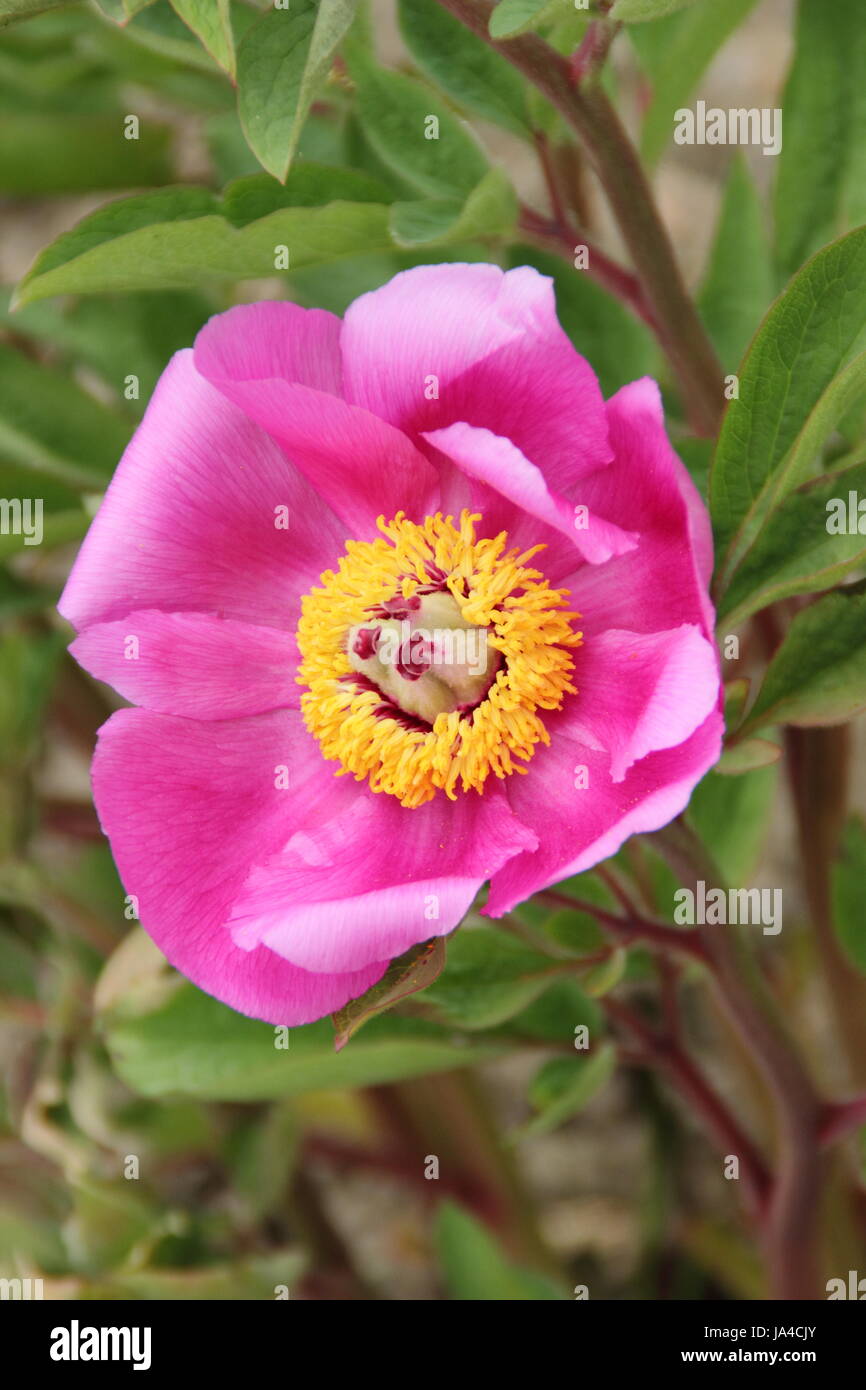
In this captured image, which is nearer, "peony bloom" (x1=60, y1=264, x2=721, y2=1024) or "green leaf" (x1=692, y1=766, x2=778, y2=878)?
"peony bloom" (x1=60, y1=264, x2=721, y2=1024)

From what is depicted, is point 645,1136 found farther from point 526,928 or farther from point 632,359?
point 632,359

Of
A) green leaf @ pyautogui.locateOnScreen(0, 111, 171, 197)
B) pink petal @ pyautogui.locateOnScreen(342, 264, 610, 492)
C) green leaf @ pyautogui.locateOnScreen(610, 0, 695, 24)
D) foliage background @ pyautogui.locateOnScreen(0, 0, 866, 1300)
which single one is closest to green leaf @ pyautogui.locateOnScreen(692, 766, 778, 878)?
foliage background @ pyautogui.locateOnScreen(0, 0, 866, 1300)

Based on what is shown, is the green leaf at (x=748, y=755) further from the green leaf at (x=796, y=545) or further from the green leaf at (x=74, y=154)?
the green leaf at (x=74, y=154)

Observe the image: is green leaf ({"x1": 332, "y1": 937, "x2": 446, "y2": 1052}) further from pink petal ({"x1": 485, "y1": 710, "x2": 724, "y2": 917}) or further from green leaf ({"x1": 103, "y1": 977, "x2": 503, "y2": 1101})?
green leaf ({"x1": 103, "y1": 977, "x2": 503, "y2": 1101})

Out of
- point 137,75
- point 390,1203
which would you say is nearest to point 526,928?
point 137,75

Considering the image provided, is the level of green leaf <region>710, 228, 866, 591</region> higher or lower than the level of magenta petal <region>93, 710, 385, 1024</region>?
higher

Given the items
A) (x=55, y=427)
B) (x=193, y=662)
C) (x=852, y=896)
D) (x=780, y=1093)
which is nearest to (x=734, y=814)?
(x=852, y=896)
